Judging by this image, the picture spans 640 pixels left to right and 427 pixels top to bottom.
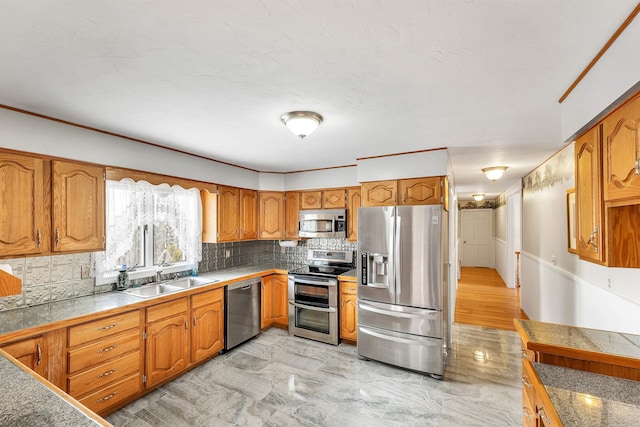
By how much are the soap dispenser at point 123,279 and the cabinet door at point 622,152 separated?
151 inches

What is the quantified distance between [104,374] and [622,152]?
3595 millimetres

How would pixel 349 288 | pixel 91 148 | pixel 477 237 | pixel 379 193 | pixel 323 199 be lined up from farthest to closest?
pixel 477 237
pixel 323 199
pixel 349 288
pixel 379 193
pixel 91 148

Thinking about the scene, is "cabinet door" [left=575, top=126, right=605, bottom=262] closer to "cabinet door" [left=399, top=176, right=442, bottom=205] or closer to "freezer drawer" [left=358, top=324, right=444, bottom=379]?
"cabinet door" [left=399, top=176, right=442, bottom=205]

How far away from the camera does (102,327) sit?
227 cm

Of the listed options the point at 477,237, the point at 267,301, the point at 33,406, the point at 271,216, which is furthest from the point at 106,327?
the point at 477,237

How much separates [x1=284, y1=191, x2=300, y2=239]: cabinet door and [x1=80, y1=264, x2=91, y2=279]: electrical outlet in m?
2.50

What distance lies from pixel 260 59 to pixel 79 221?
216 cm

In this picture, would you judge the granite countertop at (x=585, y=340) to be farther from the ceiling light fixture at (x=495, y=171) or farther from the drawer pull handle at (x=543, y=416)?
the ceiling light fixture at (x=495, y=171)

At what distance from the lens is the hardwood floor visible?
4.60 meters

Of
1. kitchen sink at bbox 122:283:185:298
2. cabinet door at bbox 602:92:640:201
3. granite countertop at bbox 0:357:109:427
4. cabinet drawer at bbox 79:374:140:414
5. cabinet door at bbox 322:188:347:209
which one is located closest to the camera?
granite countertop at bbox 0:357:109:427

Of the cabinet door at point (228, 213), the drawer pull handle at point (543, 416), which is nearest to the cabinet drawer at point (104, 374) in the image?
the cabinet door at point (228, 213)

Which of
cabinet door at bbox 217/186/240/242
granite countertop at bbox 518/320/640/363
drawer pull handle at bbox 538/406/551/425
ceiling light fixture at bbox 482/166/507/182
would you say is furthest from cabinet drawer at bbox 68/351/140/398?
ceiling light fixture at bbox 482/166/507/182

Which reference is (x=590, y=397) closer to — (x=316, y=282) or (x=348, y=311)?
(x=348, y=311)

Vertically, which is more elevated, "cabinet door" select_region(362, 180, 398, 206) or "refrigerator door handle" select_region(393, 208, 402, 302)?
"cabinet door" select_region(362, 180, 398, 206)
